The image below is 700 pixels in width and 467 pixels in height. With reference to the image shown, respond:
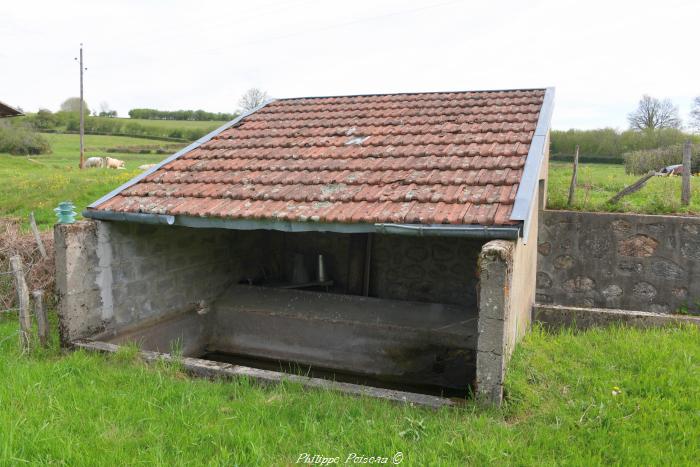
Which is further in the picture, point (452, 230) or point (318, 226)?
point (318, 226)

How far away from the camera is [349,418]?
3971 mm

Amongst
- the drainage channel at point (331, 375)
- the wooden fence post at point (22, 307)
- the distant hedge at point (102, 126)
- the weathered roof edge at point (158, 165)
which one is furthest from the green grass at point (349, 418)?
the distant hedge at point (102, 126)

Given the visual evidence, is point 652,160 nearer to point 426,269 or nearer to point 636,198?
point 636,198

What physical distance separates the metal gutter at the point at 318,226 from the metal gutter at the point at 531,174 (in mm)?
203

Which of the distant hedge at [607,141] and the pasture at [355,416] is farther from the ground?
the distant hedge at [607,141]

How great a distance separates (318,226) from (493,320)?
1886mm

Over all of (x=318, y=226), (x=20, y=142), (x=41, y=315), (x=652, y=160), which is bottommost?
(x=41, y=315)

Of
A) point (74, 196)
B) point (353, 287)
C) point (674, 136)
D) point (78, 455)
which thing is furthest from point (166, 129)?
point (78, 455)

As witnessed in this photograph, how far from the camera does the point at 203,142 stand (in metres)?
8.04

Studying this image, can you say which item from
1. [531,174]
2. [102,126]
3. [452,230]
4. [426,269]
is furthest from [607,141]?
[102,126]

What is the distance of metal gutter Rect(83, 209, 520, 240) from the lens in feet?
14.4

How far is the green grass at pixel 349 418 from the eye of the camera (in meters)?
3.46

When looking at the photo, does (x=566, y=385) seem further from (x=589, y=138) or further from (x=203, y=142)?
(x=589, y=138)

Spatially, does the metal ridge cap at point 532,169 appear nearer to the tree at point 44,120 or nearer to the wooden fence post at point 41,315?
the wooden fence post at point 41,315
